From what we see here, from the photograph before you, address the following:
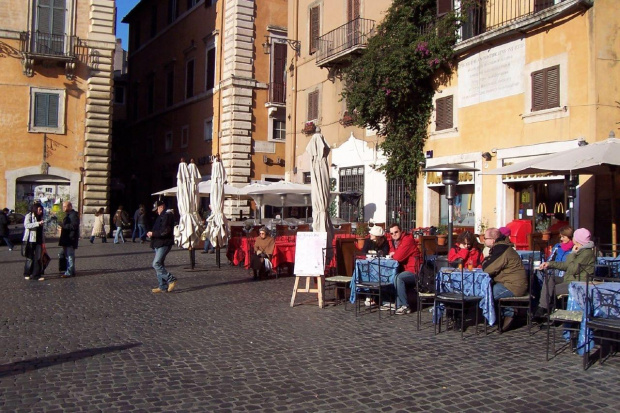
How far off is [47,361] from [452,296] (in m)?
4.52

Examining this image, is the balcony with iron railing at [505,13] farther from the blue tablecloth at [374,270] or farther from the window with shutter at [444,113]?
the blue tablecloth at [374,270]

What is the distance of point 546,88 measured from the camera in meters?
14.9

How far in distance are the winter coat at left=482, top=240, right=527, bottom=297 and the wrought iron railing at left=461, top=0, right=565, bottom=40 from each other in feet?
29.7

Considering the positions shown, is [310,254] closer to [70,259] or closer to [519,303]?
[519,303]

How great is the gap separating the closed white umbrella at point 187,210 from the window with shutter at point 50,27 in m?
15.1

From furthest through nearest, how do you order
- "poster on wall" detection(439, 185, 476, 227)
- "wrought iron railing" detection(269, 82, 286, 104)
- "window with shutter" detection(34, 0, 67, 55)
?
"wrought iron railing" detection(269, 82, 286, 104) < "window with shutter" detection(34, 0, 67, 55) < "poster on wall" detection(439, 185, 476, 227)

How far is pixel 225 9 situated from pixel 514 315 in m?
24.7

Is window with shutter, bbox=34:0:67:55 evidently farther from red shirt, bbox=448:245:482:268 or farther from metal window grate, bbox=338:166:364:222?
red shirt, bbox=448:245:482:268

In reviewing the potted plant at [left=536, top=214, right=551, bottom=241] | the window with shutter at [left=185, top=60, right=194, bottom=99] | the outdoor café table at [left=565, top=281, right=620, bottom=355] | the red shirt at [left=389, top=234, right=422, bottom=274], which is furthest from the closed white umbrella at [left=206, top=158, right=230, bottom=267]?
the window with shutter at [left=185, top=60, right=194, bottom=99]

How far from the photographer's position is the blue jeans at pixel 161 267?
11.1 m

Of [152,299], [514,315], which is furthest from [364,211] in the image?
[514,315]

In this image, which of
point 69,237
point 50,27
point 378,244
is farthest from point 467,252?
point 50,27

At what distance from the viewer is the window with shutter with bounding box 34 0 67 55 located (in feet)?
85.6

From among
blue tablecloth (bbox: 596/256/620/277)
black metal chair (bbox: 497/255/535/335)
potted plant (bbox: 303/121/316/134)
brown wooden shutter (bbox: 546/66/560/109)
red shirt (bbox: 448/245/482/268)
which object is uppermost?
potted plant (bbox: 303/121/316/134)
